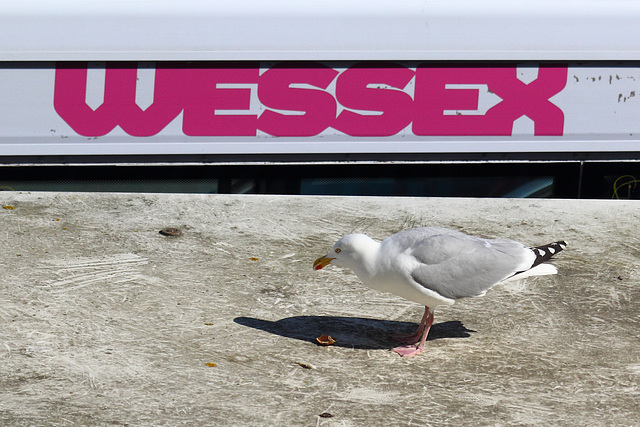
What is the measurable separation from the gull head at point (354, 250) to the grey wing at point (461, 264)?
0.60ft

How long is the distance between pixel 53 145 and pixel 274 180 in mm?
1689

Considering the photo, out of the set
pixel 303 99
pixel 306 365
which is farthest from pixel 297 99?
pixel 306 365

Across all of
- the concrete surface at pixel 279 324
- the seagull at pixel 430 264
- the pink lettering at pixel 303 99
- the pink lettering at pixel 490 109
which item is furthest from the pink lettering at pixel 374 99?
the seagull at pixel 430 264

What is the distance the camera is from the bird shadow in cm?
358

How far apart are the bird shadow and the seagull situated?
196mm

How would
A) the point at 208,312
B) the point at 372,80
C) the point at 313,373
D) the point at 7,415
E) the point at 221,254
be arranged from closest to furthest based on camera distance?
the point at 7,415 < the point at 313,373 < the point at 208,312 < the point at 221,254 < the point at 372,80

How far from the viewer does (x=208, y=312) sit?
3.85 meters

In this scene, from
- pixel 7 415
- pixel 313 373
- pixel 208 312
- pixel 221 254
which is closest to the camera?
pixel 7 415

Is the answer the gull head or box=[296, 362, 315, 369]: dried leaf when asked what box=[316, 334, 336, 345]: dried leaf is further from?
the gull head

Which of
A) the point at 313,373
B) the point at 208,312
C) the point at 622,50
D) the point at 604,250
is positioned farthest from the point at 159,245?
the point at 622,50

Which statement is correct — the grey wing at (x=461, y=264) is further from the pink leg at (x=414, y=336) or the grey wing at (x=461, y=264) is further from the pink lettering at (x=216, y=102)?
the pink lettering at (x=216, y=102)

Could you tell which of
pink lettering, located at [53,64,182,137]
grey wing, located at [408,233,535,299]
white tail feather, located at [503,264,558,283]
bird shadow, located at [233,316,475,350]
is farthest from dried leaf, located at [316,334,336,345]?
pink lettering, located at [53,64,182,137]

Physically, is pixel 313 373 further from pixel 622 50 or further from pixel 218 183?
pixel 622 50

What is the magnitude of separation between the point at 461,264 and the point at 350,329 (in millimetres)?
668
